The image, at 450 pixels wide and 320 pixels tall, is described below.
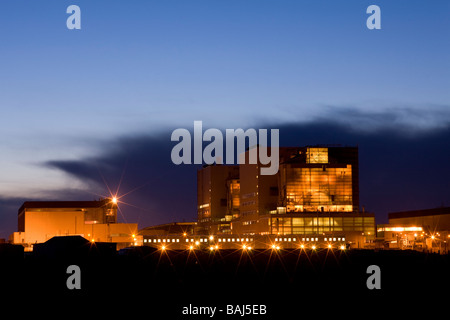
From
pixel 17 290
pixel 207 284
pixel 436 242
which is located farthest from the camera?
pixel 436 242

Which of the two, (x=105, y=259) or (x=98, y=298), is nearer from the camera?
(x=98, y=298)

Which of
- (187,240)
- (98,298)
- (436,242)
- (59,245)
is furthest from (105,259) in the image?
(436,242)

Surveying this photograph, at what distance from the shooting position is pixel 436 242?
192m

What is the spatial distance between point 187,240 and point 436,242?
6899 cm

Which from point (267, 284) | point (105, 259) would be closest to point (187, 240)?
point (105, 259)

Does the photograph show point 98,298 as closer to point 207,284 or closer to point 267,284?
point 207,284
